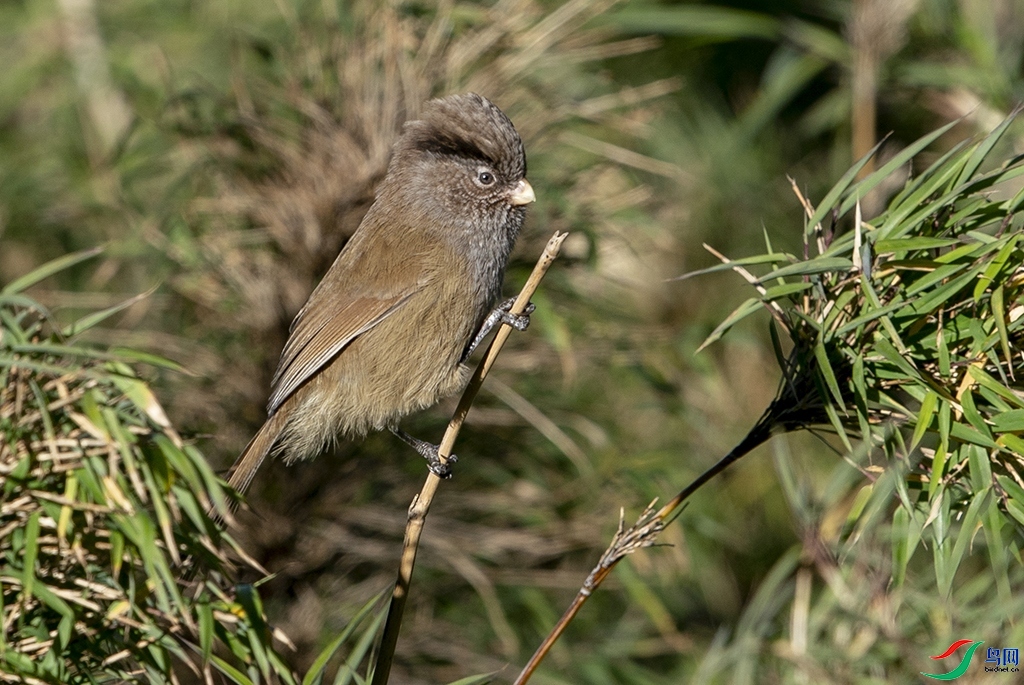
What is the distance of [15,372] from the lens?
7.33 feet

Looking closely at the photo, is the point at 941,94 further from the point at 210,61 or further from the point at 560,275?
the point at 210,61

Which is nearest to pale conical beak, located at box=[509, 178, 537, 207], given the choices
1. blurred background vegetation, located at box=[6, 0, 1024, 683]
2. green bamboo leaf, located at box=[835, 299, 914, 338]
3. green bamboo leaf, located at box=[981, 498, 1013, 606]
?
blurred background vegetation, located at box=[6, 0, 1024, 683]

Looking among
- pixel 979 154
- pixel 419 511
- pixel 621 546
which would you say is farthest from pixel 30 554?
pixel 979 154

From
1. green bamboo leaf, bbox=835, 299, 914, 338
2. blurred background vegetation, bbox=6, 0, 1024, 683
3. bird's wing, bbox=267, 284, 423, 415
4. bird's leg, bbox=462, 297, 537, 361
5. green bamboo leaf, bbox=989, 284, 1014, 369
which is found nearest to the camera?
green bamboo leaf, bbox=989, 284, 1014, 369

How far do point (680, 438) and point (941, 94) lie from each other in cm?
202

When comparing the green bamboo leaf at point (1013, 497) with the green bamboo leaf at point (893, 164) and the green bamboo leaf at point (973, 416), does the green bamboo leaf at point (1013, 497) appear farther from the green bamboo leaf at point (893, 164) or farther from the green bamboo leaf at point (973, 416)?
the green bamboo leaf at point (893, 164)

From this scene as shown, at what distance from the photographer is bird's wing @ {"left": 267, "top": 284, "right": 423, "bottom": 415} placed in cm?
341

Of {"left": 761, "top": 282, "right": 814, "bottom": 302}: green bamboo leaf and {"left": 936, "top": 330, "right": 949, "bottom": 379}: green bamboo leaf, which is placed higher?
{"left": 761, "top": 282, "right": 814, "bottom": 302}: green bamboo leaf

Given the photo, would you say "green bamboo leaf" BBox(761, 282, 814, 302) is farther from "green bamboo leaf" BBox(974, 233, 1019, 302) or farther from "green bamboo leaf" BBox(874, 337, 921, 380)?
"green bamboo leaf" BBox(974, 233, 1019, 302)

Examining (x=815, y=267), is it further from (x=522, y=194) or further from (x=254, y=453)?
(x=254, y=453)

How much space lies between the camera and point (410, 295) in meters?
3.40

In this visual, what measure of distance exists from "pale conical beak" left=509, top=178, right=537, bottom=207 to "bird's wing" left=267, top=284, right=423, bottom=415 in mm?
397

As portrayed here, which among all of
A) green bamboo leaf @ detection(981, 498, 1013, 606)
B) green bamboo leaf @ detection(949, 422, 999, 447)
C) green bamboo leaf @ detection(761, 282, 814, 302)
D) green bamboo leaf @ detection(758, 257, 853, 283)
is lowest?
green bamboo leaf @ detection(981, 498, 1013, 606)

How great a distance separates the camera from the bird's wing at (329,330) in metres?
3.41
